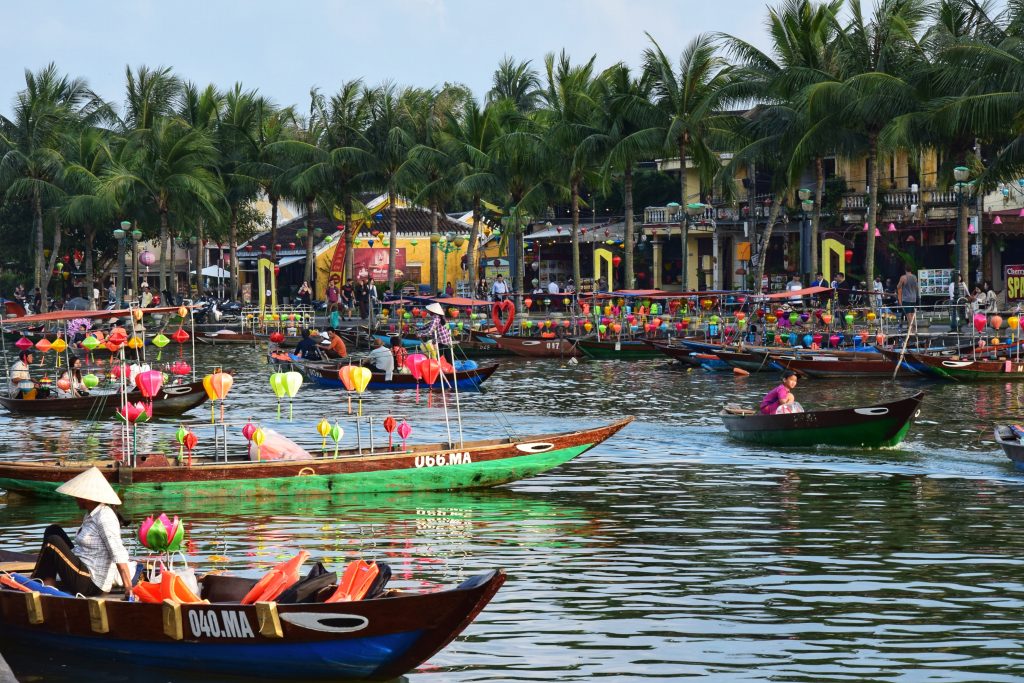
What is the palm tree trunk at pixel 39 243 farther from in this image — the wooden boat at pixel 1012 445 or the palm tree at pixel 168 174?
the wooden boat at pixel 1012 445

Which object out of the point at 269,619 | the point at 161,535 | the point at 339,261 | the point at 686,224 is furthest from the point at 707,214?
the point at 269,619

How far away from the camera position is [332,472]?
20203mm

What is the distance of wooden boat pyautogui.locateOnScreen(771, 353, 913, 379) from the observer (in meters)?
38.6

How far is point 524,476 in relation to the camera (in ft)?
69.2

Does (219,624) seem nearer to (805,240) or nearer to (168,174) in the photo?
(805,240)

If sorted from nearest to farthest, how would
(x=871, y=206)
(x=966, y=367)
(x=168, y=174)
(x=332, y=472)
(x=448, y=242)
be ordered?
(x=332, y=472) < (x=966, y=367) < (x=871, y=206) < (x=168, y=174) < (x=448, y=242)

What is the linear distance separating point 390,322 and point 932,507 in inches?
1568

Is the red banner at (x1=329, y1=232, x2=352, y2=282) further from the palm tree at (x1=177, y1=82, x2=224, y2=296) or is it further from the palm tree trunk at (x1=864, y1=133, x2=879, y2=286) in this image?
the palm tree trunk at (x1=864, y1=133, x2=879, y2=286)

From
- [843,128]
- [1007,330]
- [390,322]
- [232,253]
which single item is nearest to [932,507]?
[1007,330]

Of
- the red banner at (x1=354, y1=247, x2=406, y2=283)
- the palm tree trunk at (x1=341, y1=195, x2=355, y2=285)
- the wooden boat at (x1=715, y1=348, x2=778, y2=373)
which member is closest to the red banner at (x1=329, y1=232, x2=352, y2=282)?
the palm tree trunk at (x1=341, y1=195, x2=355, y2=285)

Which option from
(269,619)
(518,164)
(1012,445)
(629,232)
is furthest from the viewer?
(518,164)

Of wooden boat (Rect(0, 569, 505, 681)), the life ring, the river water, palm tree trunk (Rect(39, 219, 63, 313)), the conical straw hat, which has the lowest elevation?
the river water

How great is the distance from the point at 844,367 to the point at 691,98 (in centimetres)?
1617

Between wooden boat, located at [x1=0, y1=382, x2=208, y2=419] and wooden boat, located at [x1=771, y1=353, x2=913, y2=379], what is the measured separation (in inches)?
658
